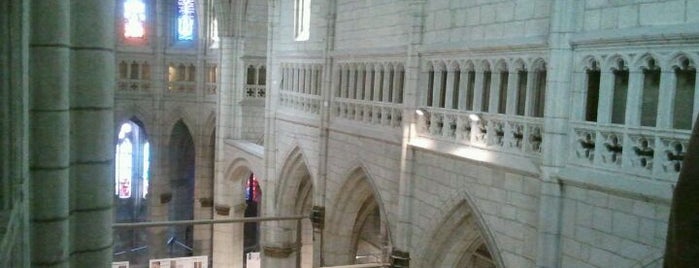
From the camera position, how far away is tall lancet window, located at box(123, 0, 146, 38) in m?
23.2

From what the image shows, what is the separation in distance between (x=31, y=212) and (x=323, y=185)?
34.8ft

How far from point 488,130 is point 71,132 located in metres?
6.06

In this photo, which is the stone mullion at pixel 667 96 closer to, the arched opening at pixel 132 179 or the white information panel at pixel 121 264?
the white information panel at pixel 121 264

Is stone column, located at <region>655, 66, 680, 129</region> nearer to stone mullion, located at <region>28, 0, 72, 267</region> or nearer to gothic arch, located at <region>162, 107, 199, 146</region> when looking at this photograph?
stone mullion, located at <region>28, 0, 72, 267</region>

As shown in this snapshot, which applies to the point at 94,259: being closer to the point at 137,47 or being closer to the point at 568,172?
the point at 568,172

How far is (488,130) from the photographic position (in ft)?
30.6

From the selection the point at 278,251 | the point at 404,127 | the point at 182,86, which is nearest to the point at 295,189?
the point at 278,251

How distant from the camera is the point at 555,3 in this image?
7.92m

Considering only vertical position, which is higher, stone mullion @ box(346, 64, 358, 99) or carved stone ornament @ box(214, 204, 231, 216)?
stone mullion @ box(346, 64, 358, 99)

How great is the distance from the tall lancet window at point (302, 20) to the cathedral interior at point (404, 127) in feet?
0.18

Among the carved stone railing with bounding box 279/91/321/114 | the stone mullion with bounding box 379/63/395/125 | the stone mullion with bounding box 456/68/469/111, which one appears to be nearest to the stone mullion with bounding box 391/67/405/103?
the stone mullion with bounding box 379/63/395/125

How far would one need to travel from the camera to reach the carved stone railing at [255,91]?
20.2 metres

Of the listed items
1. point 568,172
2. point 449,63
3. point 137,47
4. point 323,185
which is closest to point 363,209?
point 323,185

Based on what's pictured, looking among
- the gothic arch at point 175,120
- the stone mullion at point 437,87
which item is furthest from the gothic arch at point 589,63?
the gothic arch at point 175,120
